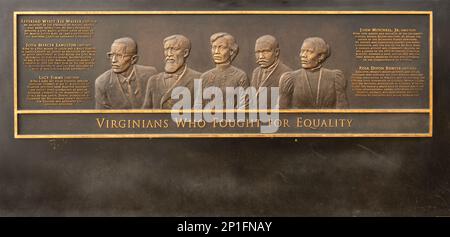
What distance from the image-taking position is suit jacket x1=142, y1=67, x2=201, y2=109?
6.58 m

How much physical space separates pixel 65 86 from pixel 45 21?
1095 millimetres

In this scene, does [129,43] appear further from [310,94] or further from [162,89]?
[310,94]

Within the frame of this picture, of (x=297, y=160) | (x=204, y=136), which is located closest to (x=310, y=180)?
(x=297, y=160)

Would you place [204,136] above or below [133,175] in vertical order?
above

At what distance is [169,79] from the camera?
6590mm

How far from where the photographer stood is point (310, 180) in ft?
21.4

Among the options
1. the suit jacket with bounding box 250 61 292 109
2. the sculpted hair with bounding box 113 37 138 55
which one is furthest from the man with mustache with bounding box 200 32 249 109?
the sculpted hair with bounding box 113 37 138 55

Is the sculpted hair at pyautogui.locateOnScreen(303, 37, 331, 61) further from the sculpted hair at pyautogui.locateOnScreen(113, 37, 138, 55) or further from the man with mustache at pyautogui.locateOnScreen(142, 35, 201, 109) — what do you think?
the sculpted hair at pyautogui.locateOnScreen(113, 37, 138, 55)

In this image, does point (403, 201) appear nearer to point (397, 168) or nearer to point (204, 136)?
point (397, 168)

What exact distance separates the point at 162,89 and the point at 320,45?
103 inches

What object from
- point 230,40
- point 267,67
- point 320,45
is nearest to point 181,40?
point 230,40

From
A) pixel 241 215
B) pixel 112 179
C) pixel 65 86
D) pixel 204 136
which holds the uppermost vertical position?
pixel 65 86

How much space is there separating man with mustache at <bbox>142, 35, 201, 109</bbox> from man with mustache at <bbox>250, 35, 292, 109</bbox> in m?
0.96

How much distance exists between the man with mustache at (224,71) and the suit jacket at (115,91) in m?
0.94
